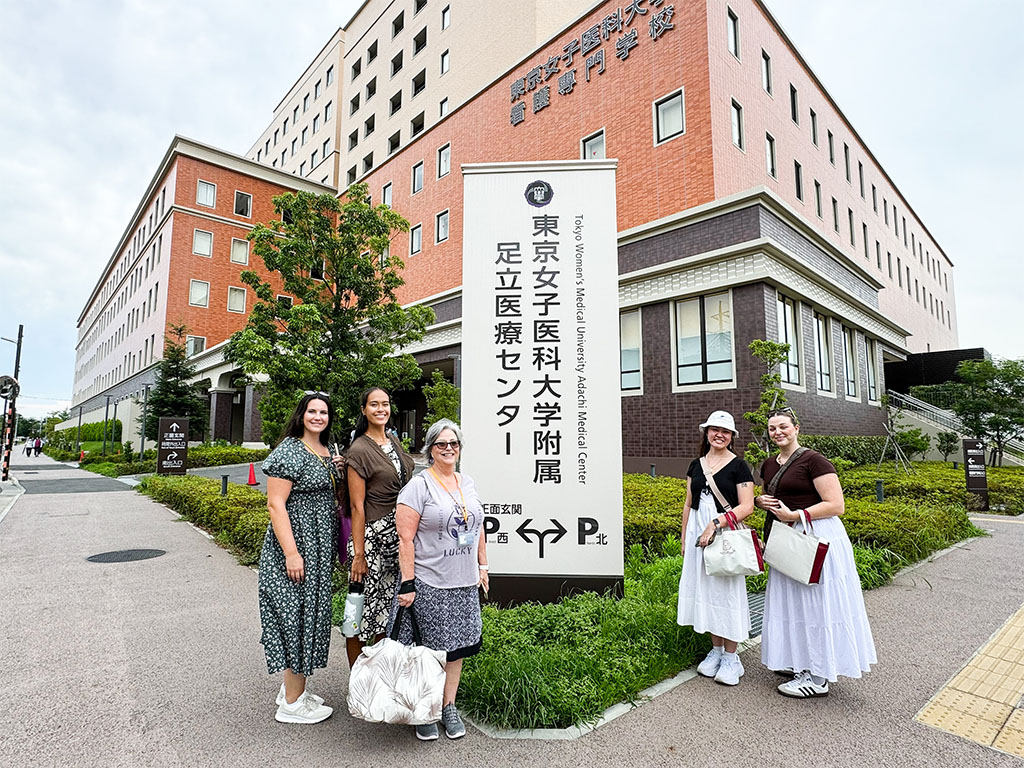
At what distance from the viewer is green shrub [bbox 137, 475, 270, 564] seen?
7973 millimetres

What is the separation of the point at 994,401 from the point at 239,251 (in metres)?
39.5

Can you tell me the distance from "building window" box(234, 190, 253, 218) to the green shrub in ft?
92.1

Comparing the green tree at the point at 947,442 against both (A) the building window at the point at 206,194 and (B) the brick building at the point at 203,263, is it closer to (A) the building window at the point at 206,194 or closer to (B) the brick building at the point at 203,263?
(B) the brick building at the point at 203,263

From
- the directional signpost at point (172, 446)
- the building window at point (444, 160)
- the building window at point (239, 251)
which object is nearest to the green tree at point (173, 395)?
the directional signpost at point (172, 446)

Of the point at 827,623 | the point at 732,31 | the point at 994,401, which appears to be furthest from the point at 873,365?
the point at 827,623

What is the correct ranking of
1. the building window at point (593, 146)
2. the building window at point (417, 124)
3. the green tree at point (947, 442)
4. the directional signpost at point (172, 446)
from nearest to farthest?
the directional signpost at point (172, 446)
the building window at point (593, 146)
the green tree at point (947, 442)
the building window at point (417, 124)

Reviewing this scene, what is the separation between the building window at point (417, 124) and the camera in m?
32.0

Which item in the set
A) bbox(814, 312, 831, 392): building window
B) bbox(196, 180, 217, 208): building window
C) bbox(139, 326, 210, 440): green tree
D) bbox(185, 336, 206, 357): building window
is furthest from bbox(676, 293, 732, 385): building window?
bbox(196, 180, 217, 208): building window

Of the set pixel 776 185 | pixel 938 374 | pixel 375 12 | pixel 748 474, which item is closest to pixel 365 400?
pixel 748 474

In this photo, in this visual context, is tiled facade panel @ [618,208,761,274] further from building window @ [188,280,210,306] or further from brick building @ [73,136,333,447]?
building window @ [188,280,210,306]

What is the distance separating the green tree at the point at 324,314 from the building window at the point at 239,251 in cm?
3117

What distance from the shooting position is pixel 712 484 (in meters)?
3.90

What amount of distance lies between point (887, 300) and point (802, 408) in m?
22.7

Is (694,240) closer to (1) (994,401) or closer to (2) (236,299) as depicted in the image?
(1) (994,401)
